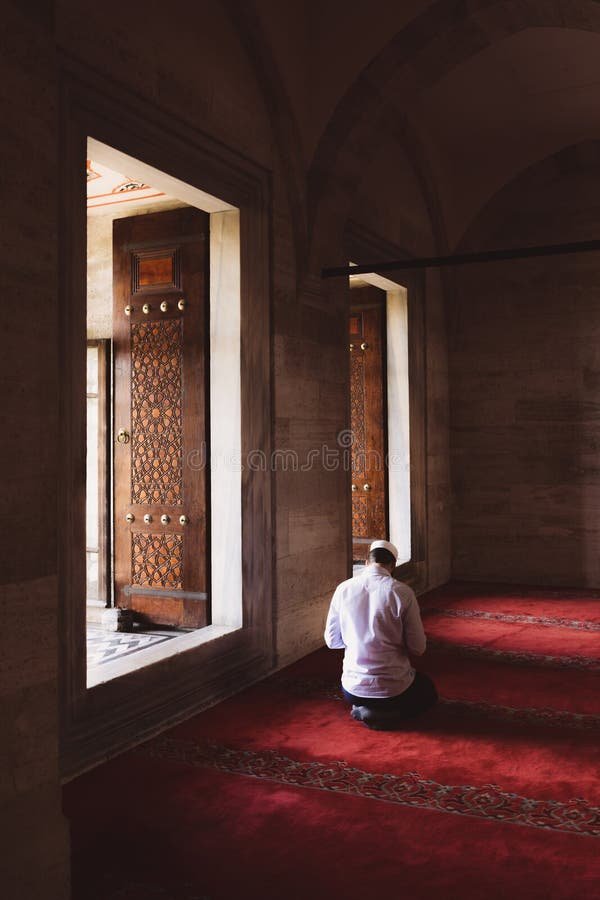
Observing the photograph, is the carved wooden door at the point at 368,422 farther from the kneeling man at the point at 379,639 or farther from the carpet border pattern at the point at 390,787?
the carpet border pattern at the point at 390,787

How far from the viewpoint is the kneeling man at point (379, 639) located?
4.50 metres

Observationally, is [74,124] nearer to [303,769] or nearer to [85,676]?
[85,676]

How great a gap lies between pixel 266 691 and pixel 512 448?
530cm

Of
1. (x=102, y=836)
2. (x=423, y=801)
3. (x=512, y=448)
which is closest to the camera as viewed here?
(x=102, y=836)

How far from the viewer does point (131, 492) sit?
248 inches

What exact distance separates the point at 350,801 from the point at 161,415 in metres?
3.34

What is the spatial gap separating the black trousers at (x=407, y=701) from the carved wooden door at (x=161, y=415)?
1621 millimetres

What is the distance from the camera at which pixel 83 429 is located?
412 centimetres

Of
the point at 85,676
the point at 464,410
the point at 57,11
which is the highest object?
the point at 57,11

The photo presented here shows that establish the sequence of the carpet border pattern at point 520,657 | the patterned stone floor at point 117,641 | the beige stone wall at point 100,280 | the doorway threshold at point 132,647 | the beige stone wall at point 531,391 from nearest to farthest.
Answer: the doorway threshold at point 132,647
the patterned stone floor at point 117,641
the carpet border pattern at point 520,657
the beige stone wall at point 100,280
the beige stone wall at point 531,391

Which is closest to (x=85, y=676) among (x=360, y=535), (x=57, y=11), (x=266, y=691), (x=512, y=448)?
(x=266, y=691)

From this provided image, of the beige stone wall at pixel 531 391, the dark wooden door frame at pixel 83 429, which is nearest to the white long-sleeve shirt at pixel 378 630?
the dark wooden door frame at pixel 83 429

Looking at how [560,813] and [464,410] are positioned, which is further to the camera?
[464,410]

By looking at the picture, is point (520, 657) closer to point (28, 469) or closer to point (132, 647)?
point (132, 647)
